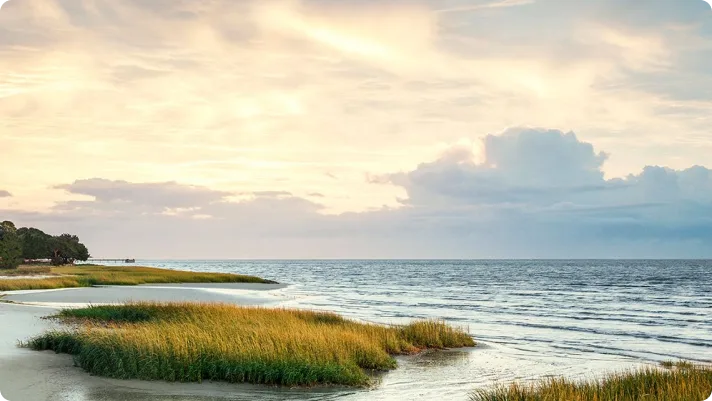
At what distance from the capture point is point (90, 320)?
1342 inches

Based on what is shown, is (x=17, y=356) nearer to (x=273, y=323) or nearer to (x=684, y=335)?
(x=273, y=323)

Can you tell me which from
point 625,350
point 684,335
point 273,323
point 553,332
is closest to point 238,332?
point 273,323

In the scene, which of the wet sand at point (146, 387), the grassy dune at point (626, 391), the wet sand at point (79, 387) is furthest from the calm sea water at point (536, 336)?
the grassy dune at point (626, 391)

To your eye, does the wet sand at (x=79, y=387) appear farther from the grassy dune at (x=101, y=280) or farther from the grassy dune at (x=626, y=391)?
the grassy dune at (x=101, y=280)

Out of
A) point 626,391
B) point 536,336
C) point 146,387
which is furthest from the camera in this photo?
point 536,336

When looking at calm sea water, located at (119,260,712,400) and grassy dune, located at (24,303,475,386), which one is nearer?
grassy dune, located at (24,303,475,386)

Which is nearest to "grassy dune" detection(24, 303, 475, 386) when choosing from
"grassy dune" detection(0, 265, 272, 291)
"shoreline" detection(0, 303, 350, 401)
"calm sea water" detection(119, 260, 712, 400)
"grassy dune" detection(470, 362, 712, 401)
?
"shoreline" detection(0, 303, 350, 401)

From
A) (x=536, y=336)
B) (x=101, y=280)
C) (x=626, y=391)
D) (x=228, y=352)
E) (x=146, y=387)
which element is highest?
(x=101, y=280)

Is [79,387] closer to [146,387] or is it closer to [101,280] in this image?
[146,387]

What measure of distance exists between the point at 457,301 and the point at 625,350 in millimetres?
35415

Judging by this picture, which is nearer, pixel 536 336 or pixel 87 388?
pixel 87 388

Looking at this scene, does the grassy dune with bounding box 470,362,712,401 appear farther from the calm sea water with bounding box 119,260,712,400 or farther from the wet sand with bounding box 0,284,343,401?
the wet sand with bounding box 0,284,343,401

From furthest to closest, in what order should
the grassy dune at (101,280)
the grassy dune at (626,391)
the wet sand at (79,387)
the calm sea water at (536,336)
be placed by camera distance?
the grassy dune at (101,280), the calm sea water at (536,336), the wet sand at (79,387), the grassy dune at (626,391)

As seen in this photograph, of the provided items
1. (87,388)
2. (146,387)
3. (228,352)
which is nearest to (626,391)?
(228,352)
